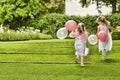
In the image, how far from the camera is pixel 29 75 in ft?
42.3

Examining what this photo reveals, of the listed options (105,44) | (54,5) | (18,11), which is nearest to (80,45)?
(105,44)

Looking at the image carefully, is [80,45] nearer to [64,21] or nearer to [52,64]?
[52,64]

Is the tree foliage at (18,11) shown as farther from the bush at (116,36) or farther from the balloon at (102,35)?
the balloon at (102,35)

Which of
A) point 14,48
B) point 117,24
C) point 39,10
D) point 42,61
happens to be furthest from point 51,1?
point 42,61

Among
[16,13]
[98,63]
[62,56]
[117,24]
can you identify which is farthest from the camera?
[16,13]

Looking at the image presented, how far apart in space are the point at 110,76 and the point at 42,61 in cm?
409

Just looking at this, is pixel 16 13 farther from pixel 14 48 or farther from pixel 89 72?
pixel 89 72

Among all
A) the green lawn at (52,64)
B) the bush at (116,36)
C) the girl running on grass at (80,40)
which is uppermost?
the girl running on grass at (80,40)

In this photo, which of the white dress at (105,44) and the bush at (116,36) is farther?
the bush at (116,36)

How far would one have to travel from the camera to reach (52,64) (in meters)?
15.5

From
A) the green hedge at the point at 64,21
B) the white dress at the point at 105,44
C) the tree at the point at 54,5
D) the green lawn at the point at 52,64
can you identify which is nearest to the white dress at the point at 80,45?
the green lawn at the point at 52,64

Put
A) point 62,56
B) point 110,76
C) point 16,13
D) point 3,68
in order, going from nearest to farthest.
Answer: point 110,76, point 3,68, point 62,56, point 16,13

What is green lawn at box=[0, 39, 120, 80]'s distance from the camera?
501 inches

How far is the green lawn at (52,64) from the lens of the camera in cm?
1273
